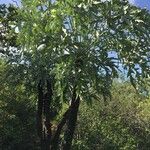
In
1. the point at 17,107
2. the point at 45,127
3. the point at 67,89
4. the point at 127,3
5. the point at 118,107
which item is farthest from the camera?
the point at 118,107

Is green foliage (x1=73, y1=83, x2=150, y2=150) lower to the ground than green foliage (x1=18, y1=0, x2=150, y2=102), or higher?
higher

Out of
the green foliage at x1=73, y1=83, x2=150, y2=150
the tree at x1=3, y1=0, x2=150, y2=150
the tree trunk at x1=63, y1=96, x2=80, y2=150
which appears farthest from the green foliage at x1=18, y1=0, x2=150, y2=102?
the green foliage at x1=73, y1=83, x2=150, y2=150

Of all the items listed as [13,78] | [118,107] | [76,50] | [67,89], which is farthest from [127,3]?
[118,107]

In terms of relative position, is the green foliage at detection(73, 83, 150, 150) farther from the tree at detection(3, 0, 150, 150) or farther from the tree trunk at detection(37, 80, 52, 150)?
the tree at detection(3, 0, 150, 150)

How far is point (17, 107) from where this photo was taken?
37094 millimetres

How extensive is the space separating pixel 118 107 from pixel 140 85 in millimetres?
30254

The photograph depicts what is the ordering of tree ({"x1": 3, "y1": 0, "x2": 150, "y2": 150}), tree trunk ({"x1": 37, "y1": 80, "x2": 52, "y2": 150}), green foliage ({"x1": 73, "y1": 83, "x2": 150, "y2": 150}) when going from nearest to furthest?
tree ({"x1": 3, "y1": 0, "x2": 150, "y2": 150}) → tree trunk ({"x1": 37, "y1": 80, "x2": 52, "y2": 150}) → green foliage ({"x1": 73, "y1": 83, "x2": 150, "y2": 150})

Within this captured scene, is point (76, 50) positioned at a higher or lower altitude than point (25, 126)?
lower

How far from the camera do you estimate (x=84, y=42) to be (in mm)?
17734

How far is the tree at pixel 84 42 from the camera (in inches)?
685

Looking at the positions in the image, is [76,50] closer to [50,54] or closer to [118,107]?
[50,54]

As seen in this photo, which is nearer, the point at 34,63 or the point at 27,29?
the point at 27,29

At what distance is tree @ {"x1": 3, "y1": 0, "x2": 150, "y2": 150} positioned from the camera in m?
17.4

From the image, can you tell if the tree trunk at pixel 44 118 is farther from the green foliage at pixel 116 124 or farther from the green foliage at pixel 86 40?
the green foliage at pixel 116 124
